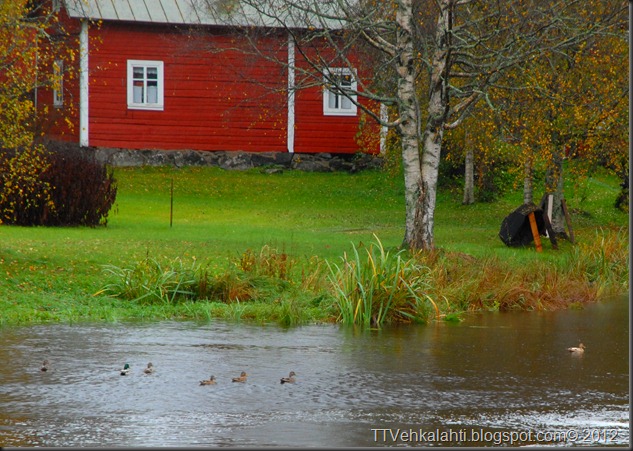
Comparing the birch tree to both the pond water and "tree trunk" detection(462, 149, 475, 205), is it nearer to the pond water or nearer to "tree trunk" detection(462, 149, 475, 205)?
the pond water

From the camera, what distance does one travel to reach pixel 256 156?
41125 millimetres

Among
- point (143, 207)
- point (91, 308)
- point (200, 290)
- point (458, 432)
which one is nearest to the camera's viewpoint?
point (458, 432)

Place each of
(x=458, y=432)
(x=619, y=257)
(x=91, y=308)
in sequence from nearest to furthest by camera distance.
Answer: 1. (x=458, y=432)
2. (x=91, y=308)
3. (x=619, y=257)

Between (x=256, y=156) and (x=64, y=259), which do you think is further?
→ (x=256, y=156)

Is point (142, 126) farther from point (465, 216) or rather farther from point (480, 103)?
point (480, 103)

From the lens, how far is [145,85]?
4047 centimetres

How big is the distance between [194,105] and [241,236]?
633 inches

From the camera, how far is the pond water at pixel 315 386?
9.18m

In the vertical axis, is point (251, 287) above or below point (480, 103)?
below

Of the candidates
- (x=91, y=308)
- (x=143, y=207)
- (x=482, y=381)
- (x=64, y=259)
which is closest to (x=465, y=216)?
(x=143, y=207)

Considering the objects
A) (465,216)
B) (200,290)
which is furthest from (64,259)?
(465,216)

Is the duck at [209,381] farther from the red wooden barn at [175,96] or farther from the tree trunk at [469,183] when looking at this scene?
the red wooden barn at [175,96]

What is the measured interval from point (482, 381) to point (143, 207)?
22.9m

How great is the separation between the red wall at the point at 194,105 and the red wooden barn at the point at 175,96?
4 cm
